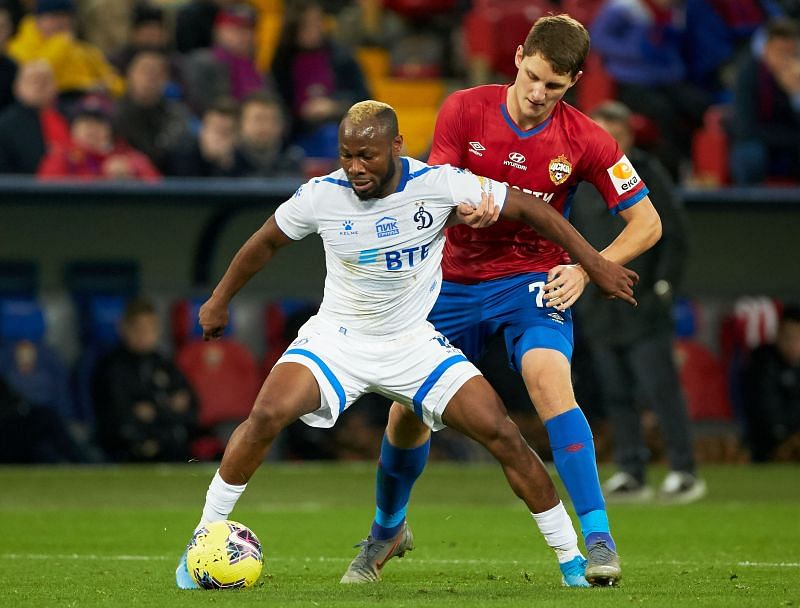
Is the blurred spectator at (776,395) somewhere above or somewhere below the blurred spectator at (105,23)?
below

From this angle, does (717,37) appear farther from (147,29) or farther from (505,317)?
(505,317)

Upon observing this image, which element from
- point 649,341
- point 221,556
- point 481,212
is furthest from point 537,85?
point 649,341

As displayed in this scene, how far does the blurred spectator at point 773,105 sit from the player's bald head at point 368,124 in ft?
30.5

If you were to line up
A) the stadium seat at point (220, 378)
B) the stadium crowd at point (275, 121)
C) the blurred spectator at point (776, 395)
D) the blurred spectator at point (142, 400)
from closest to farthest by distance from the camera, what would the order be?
1. the blurred spectator at point (142, 400)
2. the stadium crowd at point (275, 121)
3. the stadium seat at point (220, 378)
4. the blurred spectator at point (776, 395)

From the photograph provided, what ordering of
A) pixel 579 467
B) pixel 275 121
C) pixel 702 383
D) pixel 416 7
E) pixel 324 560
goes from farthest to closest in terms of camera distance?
1. pixel 416 7
2. pixel 702 383
3. pixel 275 121
4. pixel 324 560
5. pixel 579 467

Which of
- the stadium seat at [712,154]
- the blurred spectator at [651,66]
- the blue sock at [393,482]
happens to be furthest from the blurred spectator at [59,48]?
the blue sock at [393,482]

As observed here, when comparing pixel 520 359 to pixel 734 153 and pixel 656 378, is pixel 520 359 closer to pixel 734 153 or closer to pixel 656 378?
pixel 656 378

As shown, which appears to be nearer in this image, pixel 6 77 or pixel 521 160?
pixel 521 160

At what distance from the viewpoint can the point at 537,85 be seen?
22.5ft

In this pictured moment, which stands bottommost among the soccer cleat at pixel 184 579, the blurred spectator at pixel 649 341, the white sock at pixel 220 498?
the blurred spectator at pixel 649 341

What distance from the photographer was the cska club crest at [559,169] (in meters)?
7.07

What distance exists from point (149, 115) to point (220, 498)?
8531mm

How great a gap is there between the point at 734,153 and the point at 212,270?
494 centimetres

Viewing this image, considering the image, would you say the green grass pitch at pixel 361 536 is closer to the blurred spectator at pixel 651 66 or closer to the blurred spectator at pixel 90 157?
the blurred spectator at pixel 90 157
